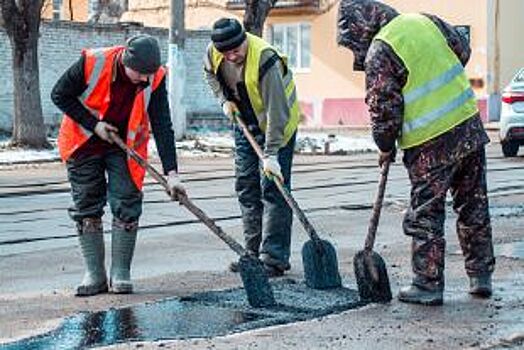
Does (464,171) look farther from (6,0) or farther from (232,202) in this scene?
(6,0)

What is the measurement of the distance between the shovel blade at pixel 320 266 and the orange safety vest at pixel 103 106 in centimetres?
113

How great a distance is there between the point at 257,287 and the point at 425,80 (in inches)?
57.8

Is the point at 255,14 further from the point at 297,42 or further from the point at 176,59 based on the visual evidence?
the point at 297,42

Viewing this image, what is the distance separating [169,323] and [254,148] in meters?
1.82

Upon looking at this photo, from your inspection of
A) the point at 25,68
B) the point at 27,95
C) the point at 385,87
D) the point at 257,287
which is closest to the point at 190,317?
the point at 257,287

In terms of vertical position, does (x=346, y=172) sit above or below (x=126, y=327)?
below

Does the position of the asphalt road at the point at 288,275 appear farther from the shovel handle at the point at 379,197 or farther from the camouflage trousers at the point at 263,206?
the shovel handle at the point at 379,197

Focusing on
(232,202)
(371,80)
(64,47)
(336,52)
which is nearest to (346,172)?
(232,202)

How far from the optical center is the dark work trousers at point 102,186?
7.10 m

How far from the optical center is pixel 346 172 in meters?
17.0

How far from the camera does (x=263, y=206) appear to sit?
25.8 feet

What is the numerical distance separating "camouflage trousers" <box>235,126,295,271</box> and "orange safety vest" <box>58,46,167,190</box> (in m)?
0.85

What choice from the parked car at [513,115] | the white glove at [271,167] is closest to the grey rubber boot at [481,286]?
the white glove at [271,167]

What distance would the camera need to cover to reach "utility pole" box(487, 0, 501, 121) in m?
32.9
